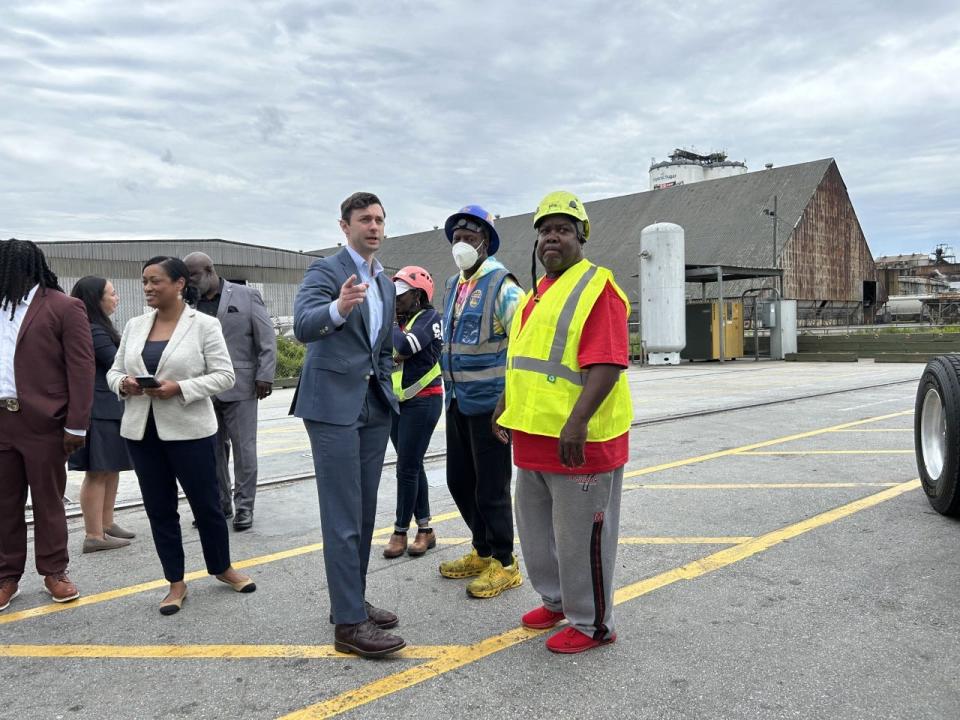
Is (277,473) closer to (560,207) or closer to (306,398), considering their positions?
(306,398)

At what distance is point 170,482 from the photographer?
403cm

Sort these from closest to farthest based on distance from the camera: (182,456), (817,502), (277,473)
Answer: (182,456)
(817,502)
(277,473)

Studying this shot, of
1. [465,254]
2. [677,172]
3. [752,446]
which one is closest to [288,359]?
[752,446]

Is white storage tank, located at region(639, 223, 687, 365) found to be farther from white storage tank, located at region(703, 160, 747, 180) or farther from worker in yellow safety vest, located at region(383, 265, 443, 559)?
white storage tank, located at region(703, 160, 747, 180)

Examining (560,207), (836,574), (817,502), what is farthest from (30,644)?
(817,502)

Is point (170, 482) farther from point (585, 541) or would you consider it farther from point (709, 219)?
point (709, 219)

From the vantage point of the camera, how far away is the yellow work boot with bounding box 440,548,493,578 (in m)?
4.29

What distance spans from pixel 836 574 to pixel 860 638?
846mm

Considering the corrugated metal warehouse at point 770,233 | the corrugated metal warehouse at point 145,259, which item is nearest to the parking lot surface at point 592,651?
the corrugated metal warehouse at point 145,259

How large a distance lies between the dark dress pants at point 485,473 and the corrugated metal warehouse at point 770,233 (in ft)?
123

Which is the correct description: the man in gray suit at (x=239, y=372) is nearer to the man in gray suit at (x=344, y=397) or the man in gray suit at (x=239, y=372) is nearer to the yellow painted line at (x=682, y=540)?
the yellow painted line at (x=682, y=540)

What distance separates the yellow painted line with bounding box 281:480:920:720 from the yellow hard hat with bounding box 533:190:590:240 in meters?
1.90

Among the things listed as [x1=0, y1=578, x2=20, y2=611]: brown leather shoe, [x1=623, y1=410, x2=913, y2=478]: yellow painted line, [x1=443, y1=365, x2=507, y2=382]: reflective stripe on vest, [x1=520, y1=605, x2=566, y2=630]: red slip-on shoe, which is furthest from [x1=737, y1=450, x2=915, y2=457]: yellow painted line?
[x1=0, y1=578, x2=20, y2=611]: brown leather shoe

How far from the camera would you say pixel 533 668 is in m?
3.15
